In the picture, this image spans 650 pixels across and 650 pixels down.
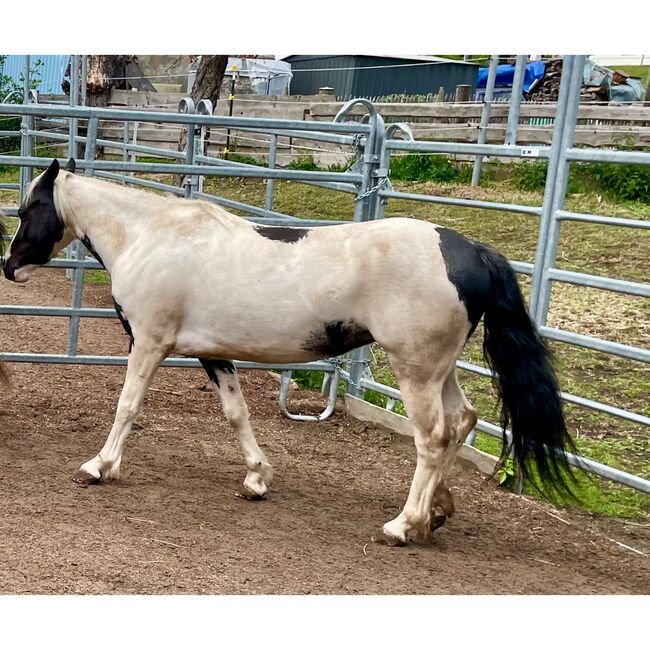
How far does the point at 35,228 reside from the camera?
4.73 m

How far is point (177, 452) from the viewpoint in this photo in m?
5.46

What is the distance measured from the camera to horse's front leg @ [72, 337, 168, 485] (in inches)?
176

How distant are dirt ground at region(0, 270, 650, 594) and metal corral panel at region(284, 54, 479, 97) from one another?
14.6 m

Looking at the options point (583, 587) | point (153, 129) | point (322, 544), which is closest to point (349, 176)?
point (322, 544)

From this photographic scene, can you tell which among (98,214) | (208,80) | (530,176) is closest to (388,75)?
(530,176)

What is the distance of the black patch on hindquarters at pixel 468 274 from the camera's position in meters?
4.01

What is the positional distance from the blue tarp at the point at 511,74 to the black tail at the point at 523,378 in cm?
1632

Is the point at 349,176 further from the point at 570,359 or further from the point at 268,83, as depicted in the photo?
the point at 268,83

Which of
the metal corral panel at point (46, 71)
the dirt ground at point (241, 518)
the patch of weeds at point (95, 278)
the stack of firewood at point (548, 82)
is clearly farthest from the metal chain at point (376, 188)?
the metal corral panel at point (46, 71)

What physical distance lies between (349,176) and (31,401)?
2.61m

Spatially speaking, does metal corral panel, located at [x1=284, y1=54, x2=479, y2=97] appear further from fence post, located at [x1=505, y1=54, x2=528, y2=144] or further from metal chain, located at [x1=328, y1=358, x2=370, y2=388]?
metal chain, located at [x1=328, y1=358, x2=370, y2=388]

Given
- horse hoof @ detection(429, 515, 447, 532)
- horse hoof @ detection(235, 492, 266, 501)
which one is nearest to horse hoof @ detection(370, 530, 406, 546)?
horse hoof @ detection(429, 515, 447, 532)

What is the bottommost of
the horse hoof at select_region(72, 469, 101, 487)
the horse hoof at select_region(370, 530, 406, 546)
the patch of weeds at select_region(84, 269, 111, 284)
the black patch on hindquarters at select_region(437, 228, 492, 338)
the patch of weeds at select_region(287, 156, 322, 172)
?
the patch of weeds at select_region(84, 269, 111, 284)

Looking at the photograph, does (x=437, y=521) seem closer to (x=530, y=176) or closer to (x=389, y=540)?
(x=389, y=540)
